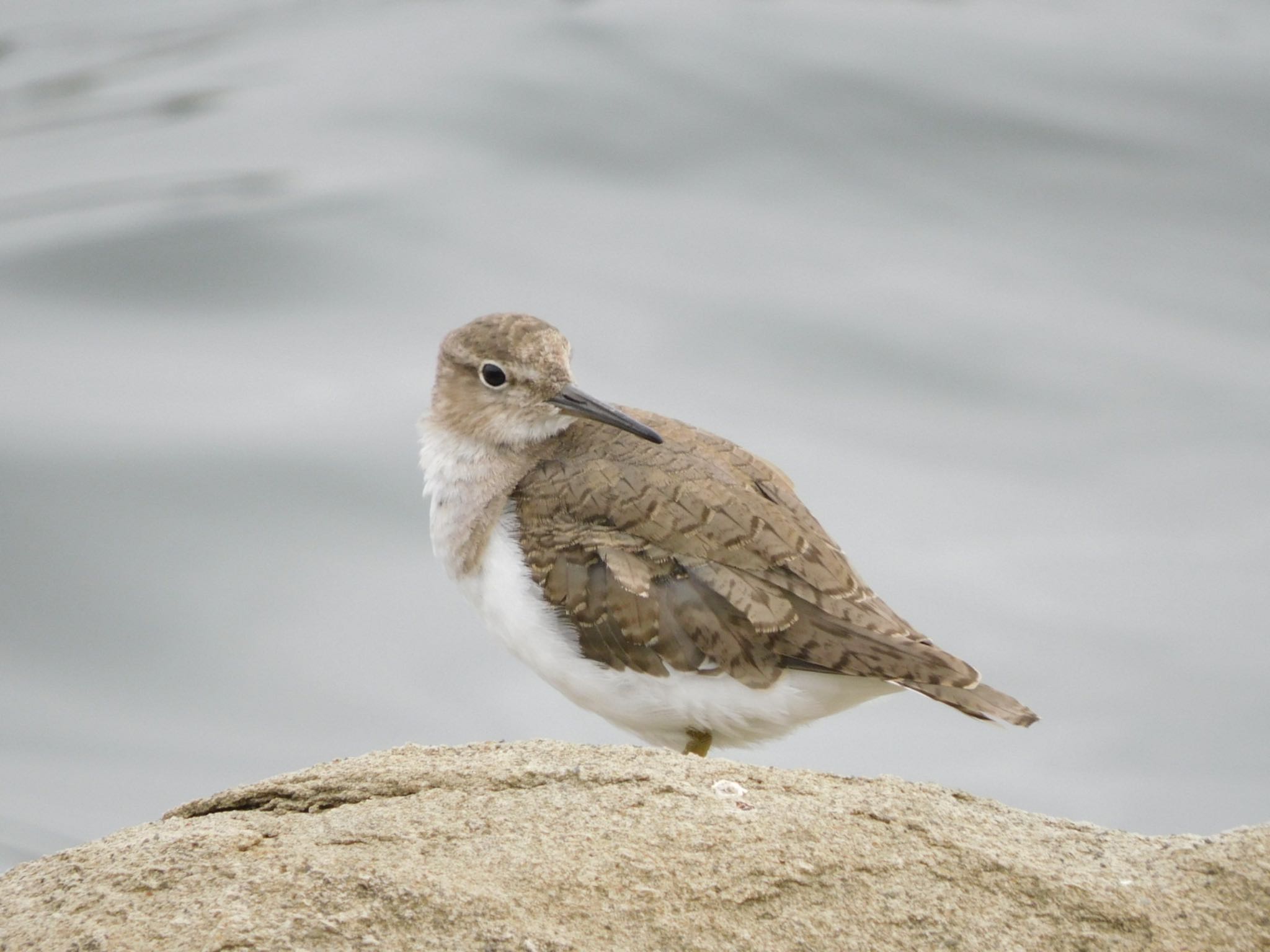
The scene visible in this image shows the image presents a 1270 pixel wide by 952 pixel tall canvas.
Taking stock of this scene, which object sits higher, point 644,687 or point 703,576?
point 703,576

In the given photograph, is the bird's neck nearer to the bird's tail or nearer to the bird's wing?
the bird's wing

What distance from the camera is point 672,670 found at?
22.8 ft

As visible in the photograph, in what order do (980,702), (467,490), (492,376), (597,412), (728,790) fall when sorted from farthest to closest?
(492,376), (467,490), (597,412), (980,702), (728,790)

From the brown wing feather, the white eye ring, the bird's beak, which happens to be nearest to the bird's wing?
the brown wing feather

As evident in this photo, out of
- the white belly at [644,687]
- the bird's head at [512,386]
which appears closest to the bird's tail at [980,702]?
the white belly at [644,687]

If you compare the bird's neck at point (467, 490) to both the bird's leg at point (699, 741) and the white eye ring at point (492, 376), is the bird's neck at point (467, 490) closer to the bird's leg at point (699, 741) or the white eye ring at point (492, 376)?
the white eye ring at point (492, 376)

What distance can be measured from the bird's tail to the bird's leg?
2.93 ft

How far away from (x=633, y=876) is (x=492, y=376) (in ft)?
12.1

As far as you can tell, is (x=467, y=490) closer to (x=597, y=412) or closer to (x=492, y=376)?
(x=492, y=376)

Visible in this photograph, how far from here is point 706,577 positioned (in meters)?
6.95

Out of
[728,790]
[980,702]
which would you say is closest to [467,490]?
[980,702]

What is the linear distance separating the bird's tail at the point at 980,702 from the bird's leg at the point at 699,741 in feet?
2.93

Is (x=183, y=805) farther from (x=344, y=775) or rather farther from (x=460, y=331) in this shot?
(x=460, y=331)

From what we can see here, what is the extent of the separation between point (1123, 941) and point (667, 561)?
288 cm
